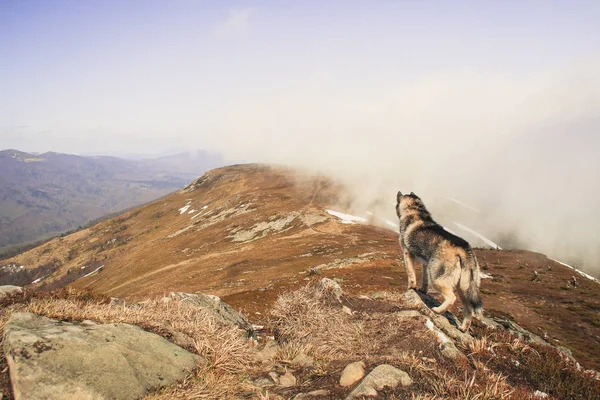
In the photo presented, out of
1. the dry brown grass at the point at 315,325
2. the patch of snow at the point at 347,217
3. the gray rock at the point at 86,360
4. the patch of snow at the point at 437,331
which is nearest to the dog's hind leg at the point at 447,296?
the patch of snow at the point at 437,331

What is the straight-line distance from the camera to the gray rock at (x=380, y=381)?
216 inches

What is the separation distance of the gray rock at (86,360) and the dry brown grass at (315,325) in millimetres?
→ 2941

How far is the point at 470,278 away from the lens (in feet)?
30.4

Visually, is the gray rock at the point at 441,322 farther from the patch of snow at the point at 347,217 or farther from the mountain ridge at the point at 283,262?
the patch of snow at the point at 347,217

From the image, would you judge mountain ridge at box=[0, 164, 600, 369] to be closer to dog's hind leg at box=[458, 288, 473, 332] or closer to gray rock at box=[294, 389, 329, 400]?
dog's hind leg at box=[458, 288, 473, 332]

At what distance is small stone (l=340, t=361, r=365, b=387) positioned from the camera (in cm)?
610

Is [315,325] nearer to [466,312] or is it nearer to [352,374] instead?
[352,374]

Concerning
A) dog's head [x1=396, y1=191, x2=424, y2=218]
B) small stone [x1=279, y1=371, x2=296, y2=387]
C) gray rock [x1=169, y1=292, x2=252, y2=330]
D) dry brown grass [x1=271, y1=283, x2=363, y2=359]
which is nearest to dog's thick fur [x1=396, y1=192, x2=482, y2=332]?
dog's head [x1=396, y1=191, x2=424, y2=218]

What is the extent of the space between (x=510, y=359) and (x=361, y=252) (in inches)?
1453

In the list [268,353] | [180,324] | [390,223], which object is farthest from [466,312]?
[390,223]

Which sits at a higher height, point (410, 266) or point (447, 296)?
point (410, 266)

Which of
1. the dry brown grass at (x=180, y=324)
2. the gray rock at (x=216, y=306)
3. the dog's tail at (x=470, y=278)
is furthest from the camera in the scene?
the gray rock at (x=216, y=306)

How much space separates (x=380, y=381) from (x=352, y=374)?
635mm

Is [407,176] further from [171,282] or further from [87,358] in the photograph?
[87,358]
